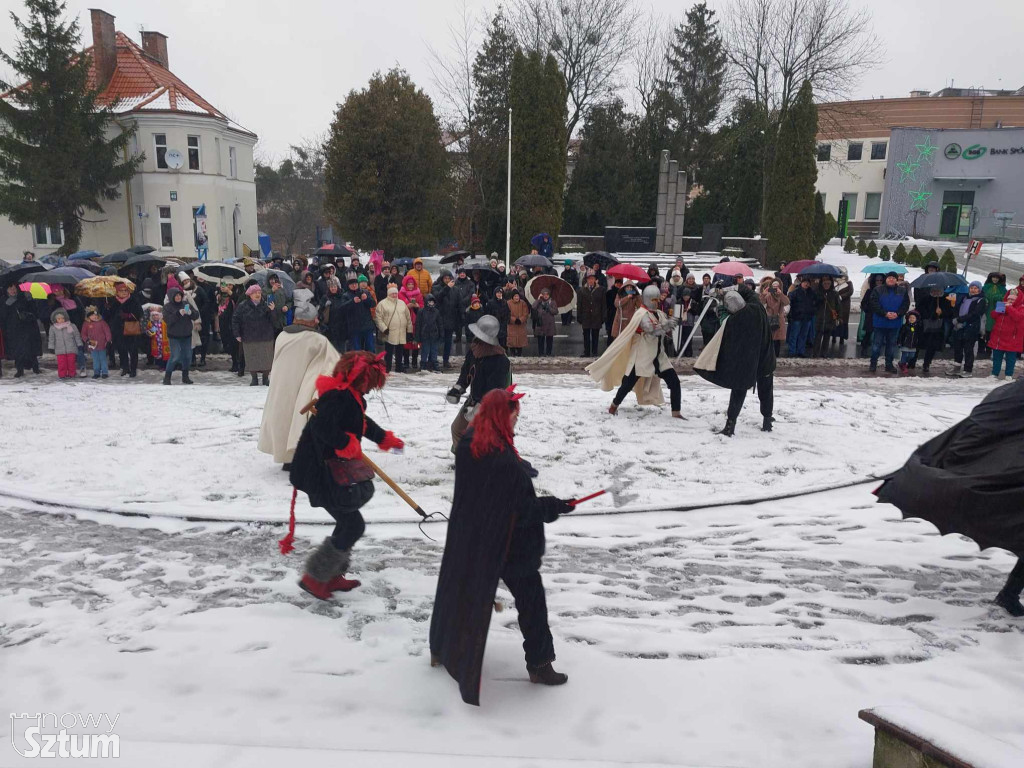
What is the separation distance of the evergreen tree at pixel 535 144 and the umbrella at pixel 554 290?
15.9 m

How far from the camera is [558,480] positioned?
810 cm

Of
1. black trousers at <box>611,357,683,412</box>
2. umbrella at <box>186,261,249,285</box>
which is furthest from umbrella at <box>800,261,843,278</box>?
umbrella at <box>186,261,249,285</box>

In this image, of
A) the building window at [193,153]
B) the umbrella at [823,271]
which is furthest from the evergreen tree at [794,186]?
the building window at [193,153]

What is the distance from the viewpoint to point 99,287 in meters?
13.2

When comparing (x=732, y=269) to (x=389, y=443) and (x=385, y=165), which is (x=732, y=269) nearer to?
(x=389, y=443)

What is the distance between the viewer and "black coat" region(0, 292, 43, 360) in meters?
12.8

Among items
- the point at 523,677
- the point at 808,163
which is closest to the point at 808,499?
the point at 523,677

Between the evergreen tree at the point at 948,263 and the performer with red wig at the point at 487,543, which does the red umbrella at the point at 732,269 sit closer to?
the performer with red wig at the point at 487,543

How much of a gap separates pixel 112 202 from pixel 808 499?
35.7 meters

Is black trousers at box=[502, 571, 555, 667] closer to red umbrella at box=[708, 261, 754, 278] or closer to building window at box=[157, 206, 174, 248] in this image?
red umbrella at box=[708, 261, 754, 278]

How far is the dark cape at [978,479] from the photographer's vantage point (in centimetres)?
478

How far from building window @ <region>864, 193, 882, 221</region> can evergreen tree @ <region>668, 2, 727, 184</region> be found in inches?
560

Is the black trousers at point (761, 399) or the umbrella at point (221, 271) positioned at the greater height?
the umbrella at point (221, 271)

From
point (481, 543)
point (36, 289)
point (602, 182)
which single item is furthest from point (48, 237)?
point (481, 543)
